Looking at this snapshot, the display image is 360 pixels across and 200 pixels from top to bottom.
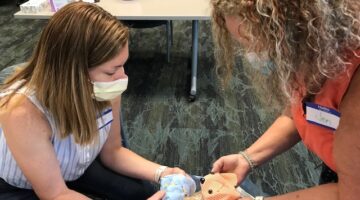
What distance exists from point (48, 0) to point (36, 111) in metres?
1.74

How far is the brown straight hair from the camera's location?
1.06 m

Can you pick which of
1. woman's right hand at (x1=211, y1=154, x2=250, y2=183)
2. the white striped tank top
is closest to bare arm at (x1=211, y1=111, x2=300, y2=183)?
woman's right hand at (x1=211, y1=154, x2=250, y2=183)

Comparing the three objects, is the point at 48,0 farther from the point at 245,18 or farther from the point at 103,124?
the point at 245,18

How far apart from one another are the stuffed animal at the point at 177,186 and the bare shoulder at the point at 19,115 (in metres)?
0.45

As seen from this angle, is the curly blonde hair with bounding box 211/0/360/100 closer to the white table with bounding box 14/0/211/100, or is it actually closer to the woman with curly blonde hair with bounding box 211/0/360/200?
the woman with curly blonde hair with bounding box 211/0/360/200

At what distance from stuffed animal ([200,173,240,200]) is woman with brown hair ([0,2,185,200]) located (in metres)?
0.16

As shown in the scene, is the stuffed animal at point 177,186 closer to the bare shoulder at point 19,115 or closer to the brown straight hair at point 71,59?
the brown straight hair at point 71,59

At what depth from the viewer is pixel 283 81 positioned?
32.8 inches

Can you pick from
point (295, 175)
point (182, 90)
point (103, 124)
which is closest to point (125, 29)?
point (103, 124)

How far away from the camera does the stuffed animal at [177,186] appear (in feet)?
3.96

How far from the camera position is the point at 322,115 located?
2.99 feet

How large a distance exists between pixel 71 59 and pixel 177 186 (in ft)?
1.72

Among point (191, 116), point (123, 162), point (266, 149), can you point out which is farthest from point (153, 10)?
point (266, 149)

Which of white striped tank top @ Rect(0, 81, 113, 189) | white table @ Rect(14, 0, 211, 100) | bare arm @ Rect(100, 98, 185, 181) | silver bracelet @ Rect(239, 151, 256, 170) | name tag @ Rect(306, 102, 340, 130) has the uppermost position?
white table @ Rect(14, 0, 211, 100)
